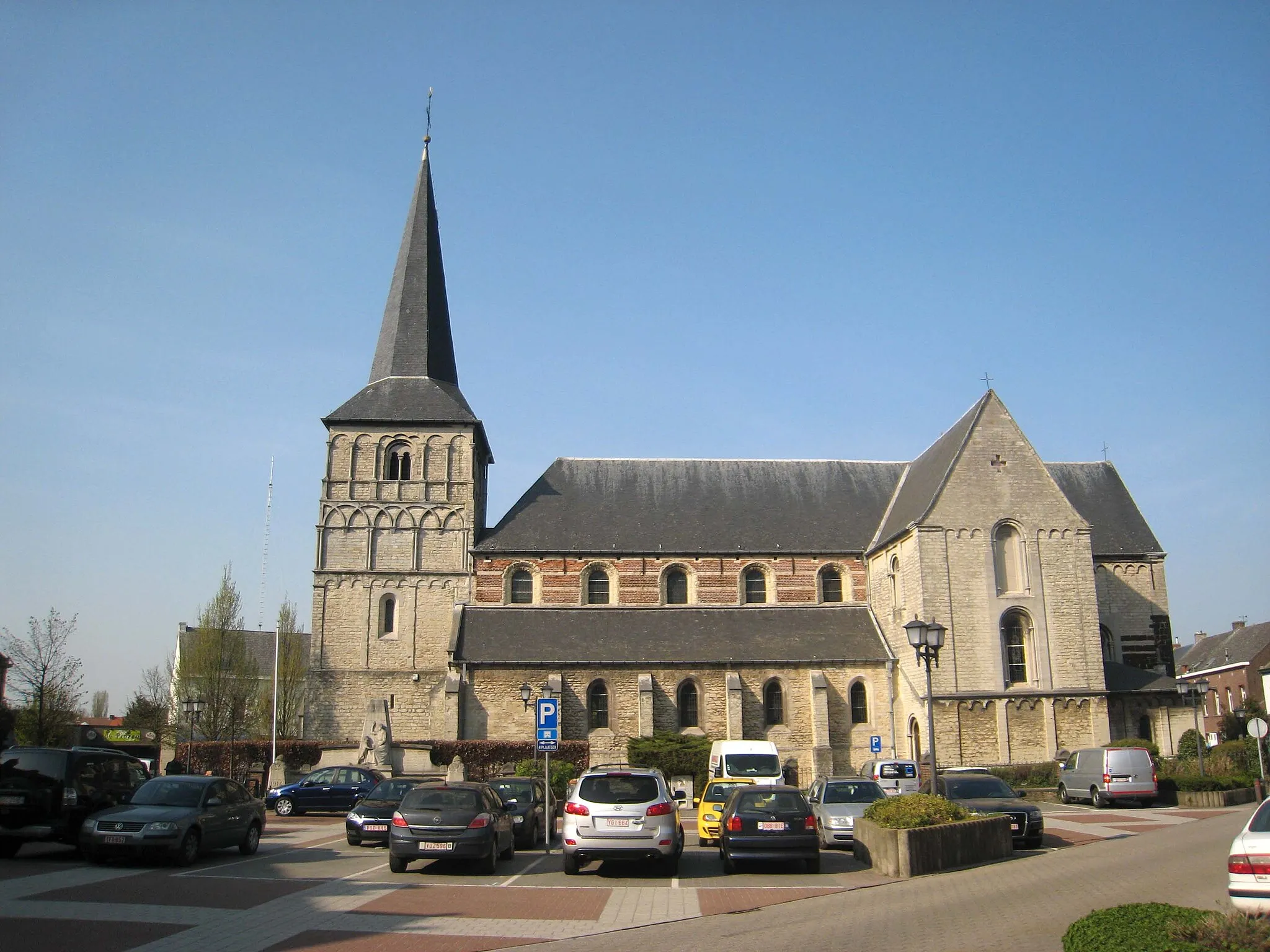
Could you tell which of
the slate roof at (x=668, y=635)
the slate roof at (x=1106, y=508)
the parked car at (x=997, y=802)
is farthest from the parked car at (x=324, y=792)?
the slate roof at (x=1106, y=508)

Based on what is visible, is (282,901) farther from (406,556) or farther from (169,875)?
(406,556)

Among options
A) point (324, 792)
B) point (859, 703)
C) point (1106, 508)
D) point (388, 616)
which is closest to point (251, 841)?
point (324, 792)

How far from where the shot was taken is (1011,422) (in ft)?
121

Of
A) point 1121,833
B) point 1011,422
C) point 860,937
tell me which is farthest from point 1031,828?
point 1011,422

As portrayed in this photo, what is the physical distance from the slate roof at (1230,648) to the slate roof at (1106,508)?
26.0 meters

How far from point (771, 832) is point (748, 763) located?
11017mm

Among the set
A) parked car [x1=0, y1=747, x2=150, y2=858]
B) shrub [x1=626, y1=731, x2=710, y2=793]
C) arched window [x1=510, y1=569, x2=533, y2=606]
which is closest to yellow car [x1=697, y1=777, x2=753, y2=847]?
parked car [x1=0, y1=747, x2=150, y2=858]

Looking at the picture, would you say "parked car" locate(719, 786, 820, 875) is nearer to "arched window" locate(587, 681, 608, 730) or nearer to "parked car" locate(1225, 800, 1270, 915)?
"parked car" locate(1225, 800, 1270, 915)

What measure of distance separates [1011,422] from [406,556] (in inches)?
917

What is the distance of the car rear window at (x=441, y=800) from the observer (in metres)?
15.6

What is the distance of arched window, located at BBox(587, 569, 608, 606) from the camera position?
40.2 metres

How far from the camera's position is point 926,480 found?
1545 inches

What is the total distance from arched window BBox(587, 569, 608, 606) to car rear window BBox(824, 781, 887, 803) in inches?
798

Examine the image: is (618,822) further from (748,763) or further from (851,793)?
(748,763)
